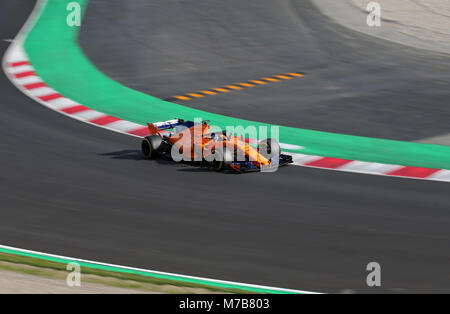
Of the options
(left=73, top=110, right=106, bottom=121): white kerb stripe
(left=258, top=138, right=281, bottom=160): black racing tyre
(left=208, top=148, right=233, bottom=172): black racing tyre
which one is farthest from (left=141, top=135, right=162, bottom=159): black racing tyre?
(left=73, top=110, right=106, bottom=121): white kerb stripe

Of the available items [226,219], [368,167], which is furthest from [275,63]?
[226,219]

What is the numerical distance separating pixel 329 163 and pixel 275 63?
323 inches

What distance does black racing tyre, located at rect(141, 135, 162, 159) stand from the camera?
1526 centimetres

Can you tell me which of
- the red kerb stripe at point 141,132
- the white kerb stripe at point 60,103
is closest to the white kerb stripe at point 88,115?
the white kerb stripe at point 60,103

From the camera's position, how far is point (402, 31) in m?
27.0

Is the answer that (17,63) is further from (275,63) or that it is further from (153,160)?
(153,160)

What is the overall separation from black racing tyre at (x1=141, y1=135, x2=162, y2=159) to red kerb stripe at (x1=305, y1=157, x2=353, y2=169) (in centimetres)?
279

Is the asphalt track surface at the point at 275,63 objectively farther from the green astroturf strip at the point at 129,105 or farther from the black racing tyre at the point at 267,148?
the black racing tyre at the point at 267,148

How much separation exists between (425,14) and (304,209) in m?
18.2

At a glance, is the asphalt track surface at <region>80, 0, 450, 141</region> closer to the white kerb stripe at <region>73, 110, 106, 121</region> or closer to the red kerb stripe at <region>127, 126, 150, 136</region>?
the red kerb stripe at <region>127, 126, 150, 136</region>

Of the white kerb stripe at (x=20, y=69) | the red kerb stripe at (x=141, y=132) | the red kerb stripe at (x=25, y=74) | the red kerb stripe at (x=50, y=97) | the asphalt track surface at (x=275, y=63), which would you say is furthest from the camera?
the white kerb stripe at (x=20, y=69)

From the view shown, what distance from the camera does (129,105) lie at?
19.5 meters

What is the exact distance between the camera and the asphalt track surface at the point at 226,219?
1036 centimetres

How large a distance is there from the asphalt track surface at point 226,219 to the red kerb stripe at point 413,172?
0.54 metres
